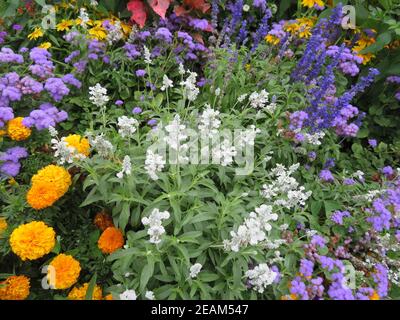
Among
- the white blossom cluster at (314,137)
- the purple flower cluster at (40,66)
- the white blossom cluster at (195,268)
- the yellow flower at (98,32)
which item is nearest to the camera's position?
the white blossom cluster at (195,268)

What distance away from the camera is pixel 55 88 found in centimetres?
227

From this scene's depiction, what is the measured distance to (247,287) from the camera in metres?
1.73

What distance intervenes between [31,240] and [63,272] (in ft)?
0.63

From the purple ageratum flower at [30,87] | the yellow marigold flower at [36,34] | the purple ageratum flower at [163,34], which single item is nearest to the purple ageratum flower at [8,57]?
the purple ageratum flower at [30,87]

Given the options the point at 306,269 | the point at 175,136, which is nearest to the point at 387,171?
the point at 306,269

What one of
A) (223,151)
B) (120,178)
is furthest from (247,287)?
(120,178)

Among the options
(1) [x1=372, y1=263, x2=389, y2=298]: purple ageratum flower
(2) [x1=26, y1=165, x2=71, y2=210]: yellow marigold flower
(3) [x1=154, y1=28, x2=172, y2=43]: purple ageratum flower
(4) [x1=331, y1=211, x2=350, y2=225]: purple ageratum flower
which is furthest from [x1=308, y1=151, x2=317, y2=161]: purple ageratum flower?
(2) [x1=26, y1=165, x2=71, y2=210]: yellow marigold flower

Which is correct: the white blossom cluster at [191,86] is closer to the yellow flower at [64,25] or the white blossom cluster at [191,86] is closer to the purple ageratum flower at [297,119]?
the purple ageratum flower at [297,119]

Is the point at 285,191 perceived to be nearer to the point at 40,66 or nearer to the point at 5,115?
the point at 5,115

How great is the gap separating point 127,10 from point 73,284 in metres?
2.02

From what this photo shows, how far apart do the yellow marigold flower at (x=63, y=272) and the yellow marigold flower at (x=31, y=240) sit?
0.07 meters

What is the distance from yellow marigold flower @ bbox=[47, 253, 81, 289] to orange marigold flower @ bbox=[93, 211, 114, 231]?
0.83 ft

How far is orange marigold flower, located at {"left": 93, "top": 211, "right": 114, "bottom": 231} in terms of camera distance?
1.99 m

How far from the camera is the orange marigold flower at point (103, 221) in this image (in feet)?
6.54
